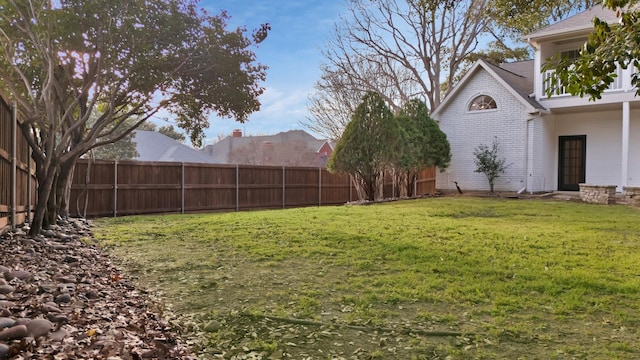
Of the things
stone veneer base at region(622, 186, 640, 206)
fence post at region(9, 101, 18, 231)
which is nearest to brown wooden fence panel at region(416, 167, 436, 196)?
stone veneer base at region(622, 186, 640, 206)

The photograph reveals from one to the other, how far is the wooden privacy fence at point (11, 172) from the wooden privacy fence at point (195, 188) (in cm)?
439

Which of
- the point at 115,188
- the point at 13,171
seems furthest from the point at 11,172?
the point at 115,188

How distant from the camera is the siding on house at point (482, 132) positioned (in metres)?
15.5

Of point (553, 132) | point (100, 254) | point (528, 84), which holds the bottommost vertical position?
point (100, 254)

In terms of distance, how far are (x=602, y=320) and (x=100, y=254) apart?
228 inches

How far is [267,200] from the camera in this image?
17016 mm

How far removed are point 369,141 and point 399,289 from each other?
35.2 ft

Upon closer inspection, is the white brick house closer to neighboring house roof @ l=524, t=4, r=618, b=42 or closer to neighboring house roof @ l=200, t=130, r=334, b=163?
neighboring house roof @ l=524, t=4, r=618, b=42

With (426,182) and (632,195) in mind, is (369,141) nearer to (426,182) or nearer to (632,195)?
(426,182)

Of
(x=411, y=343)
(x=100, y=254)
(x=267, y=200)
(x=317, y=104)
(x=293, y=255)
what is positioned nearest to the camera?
(x=411, y=343)

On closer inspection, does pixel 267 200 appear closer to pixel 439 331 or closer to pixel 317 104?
pixel 317 104

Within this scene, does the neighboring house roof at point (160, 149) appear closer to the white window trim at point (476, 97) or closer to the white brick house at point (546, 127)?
the white window trim at point (476, 97)

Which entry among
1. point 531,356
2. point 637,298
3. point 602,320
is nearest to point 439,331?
point 531,356

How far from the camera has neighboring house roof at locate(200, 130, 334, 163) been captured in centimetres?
3472
